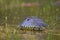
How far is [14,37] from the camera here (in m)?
2.07

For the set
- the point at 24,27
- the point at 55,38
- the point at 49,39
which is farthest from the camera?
the point at 24,27

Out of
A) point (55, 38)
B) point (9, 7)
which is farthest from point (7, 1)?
point (55, 38)

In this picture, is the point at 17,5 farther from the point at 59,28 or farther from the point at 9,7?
the point at 59,28

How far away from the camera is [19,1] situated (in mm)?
3908

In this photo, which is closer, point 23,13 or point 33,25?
point 33,25

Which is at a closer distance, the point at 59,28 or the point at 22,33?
the point at 22,33

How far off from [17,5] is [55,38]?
176 centimetres

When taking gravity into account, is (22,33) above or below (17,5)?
below

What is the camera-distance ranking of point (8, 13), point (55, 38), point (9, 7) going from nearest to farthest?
point (55, 38) < point (8, 13) < point (9, 7)

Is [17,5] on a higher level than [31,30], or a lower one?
higher

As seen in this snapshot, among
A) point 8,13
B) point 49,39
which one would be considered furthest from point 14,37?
point 8,13

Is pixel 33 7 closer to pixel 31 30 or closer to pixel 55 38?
pixel 31 30

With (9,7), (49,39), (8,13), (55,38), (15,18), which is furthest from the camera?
(9,7)

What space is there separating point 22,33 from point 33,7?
1.68 meters
